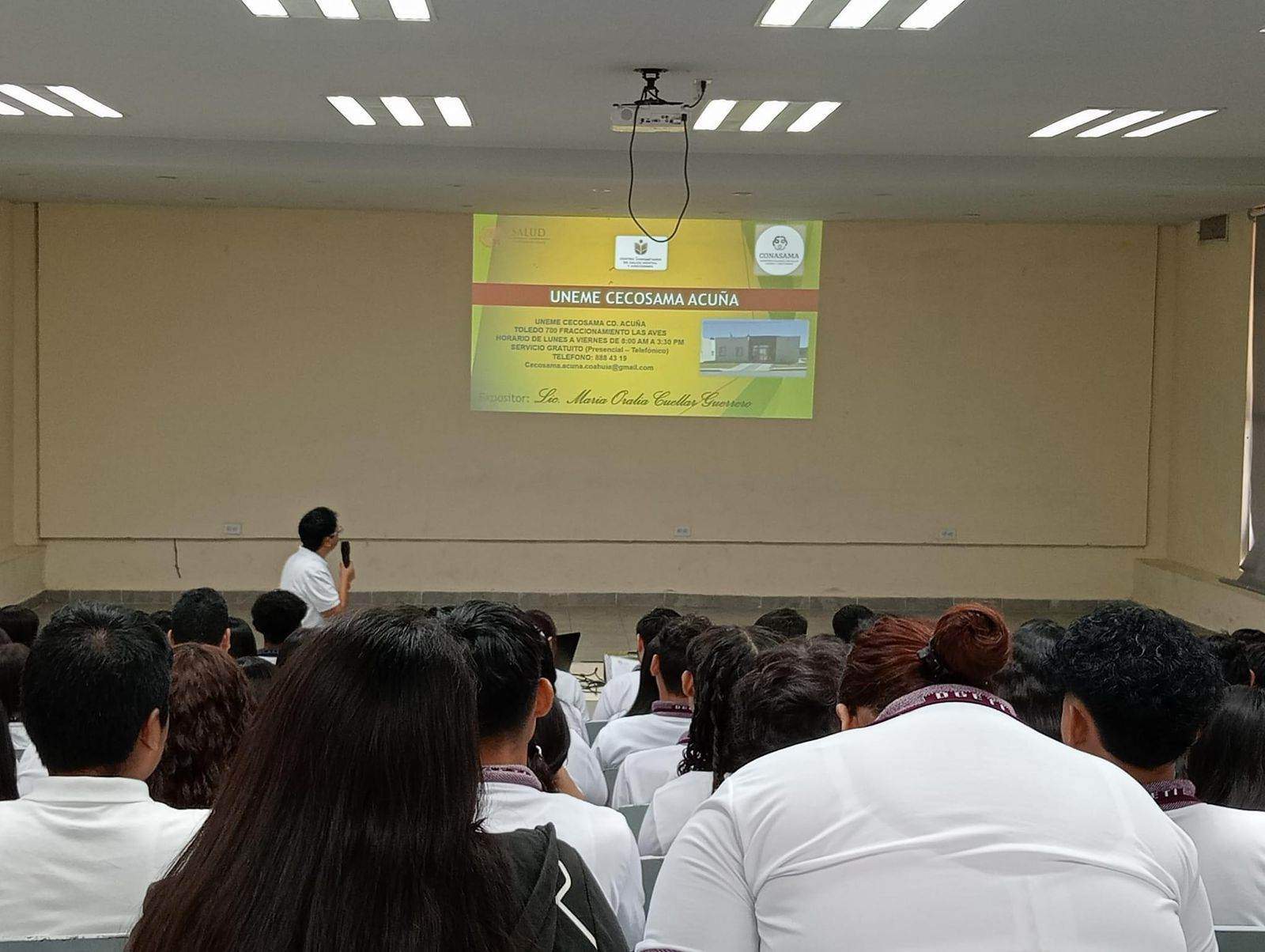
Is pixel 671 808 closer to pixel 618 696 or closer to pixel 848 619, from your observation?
pixel 618 696

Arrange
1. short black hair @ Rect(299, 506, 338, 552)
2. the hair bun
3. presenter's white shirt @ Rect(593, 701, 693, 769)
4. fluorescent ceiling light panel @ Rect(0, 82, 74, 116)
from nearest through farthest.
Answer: the hair bun
presenter's white shirt @ Rect(593, 701, 693, 769)
fluorescent ceiling light panel @ Rect(0, 82, 74, 116)
short black hair @ Rect(299, 506, 338, 552)

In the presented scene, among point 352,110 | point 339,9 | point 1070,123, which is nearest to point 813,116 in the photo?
point 1070,123

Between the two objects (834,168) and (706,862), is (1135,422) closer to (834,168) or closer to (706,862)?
(834,168)

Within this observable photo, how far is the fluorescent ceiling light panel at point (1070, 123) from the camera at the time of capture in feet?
21.2

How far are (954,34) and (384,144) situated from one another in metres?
4.13

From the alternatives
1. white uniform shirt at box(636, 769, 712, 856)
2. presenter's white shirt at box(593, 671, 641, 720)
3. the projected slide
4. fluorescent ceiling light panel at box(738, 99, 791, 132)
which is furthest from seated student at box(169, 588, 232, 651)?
the projected slide

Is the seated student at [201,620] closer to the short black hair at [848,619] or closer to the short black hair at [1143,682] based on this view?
the short black hair at [848,619]

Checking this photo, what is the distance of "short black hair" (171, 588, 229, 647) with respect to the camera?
4539 millimetres

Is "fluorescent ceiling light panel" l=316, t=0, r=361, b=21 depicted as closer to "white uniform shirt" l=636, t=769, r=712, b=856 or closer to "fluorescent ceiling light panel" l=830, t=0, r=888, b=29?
"fluorescent ceiling light panel" l=830, t=0, r=888, b=29

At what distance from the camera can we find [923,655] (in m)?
1.62

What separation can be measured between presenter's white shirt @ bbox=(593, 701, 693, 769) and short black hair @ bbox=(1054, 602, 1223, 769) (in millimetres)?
1822

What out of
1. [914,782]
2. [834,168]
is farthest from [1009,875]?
[834,168]

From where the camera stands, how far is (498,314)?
991 cm

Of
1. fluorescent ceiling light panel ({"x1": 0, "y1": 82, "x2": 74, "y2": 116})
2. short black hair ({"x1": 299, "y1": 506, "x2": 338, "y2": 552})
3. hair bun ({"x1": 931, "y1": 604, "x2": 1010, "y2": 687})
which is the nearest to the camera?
hair bun ({"x1": 931, "y1": 604, "x2": 1010, "y2": 687})
